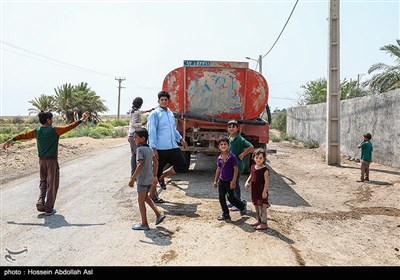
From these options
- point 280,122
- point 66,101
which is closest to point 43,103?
point 66,101

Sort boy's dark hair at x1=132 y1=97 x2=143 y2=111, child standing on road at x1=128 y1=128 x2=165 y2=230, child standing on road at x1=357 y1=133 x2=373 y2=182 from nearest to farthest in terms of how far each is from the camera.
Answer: child standing on road at x1=128 y1=128 x2=165 y2=230 → boy's dark hair at x1=132 y1=97 x2=143 y2=111 → child standing on road at x1=357 y1=133 x2=373 y2=182

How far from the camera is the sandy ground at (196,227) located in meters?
3.75

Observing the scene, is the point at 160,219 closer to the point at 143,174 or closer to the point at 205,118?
the point at 143,174

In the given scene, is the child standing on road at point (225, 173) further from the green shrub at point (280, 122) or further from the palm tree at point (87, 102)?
the palm tree at point (87, 102)

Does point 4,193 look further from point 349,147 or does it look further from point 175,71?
point 349,147

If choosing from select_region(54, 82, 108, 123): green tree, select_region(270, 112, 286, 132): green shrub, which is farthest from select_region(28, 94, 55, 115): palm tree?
select_region(270, 112, 286, 132): green shrub

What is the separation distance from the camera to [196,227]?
4.70 metres

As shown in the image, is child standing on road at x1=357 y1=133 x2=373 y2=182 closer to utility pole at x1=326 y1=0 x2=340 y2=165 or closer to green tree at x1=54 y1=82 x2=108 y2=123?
utility pole at x1=326 y1=0 x2=340 y2=165

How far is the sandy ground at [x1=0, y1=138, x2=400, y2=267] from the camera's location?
3.75 meters

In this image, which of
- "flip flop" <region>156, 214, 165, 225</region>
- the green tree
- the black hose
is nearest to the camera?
"flip flop" <region>156, 214, 165, 225</region>

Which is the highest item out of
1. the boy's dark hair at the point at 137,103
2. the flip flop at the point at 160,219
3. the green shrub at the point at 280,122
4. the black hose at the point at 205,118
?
the green shrub at the point at 280,122

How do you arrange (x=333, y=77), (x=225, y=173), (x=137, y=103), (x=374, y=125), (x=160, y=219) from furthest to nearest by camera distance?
1. (x=333, y=77)
2. (x=374, y=125)
3. (x=137, y=103)
4. (x=225, y=173)
5. (x=160, y=219)

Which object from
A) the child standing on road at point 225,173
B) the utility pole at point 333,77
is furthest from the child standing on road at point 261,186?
the utility pole at point 333,77
